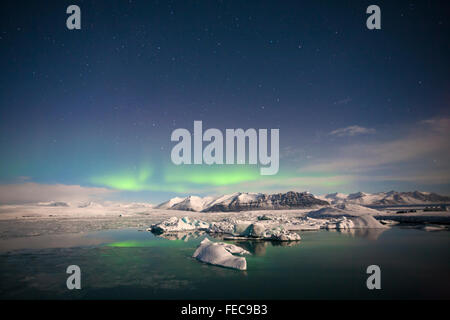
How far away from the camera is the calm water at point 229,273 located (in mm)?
8844

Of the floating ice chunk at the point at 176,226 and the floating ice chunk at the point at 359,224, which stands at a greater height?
the floating ice chunk at the point at 359,224

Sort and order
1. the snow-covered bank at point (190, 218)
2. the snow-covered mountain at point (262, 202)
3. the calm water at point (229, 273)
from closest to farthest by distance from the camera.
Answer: the calm water at point (229, 273), the snow-covered bank at point (190, 218), the snow-covered mountain at point (262, 202)

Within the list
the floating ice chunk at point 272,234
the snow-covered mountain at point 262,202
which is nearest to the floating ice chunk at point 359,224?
the floating ice chunk at point 272,234

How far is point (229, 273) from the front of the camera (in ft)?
35.8

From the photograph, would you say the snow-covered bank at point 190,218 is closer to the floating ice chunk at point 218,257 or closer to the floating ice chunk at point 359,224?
the floating ice chunk at point 359,224

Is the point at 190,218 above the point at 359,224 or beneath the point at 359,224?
beneath

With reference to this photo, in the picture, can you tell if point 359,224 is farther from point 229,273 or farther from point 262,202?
point 262,202

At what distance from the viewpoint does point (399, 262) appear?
41.6 feet

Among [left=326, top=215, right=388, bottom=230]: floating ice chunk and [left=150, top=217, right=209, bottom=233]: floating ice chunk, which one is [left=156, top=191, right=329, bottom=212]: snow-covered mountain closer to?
[left=150, top=217, right=209, bottom=233]: floating ice chunk

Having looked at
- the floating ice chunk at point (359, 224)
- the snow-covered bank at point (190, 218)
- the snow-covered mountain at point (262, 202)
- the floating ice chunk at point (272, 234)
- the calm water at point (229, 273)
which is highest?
the calm water at point (229, 273)

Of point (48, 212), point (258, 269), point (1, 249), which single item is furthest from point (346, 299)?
point (48, 212)

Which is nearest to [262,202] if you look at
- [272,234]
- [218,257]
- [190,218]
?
[190,218]

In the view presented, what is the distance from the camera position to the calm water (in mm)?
8844
